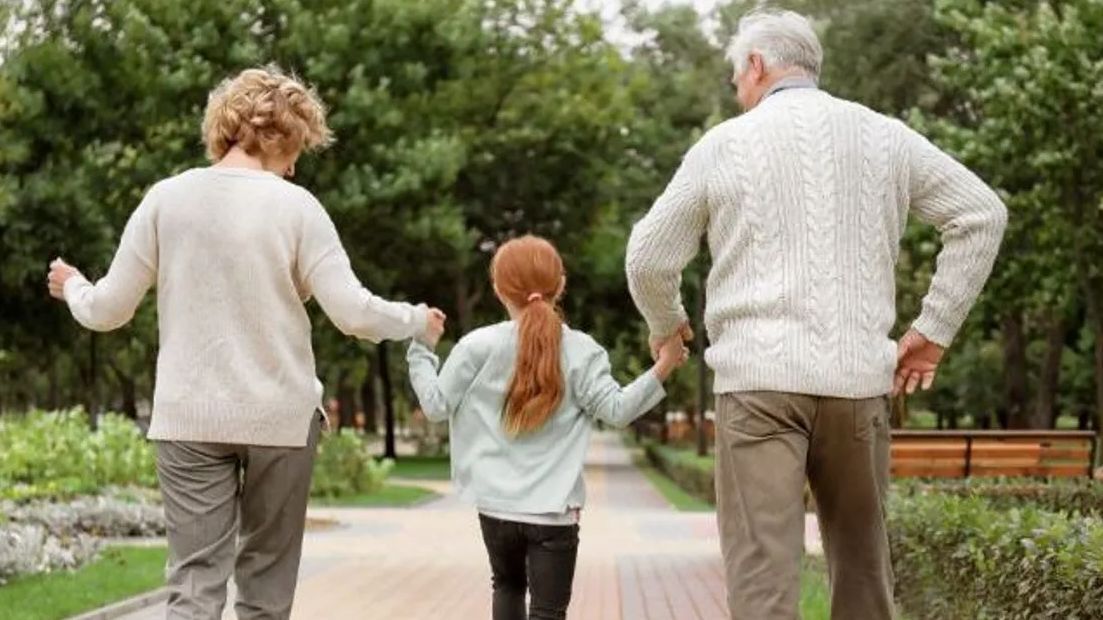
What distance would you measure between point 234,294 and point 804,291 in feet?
4.55

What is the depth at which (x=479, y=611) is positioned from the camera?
12.5 m

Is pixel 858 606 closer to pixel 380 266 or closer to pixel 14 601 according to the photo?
pixel 14 601

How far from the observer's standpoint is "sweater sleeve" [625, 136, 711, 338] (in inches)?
185

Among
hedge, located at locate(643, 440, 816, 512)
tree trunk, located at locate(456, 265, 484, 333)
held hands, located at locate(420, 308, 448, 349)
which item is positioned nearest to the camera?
held hands, located at locate(420, 308, 448, 349)

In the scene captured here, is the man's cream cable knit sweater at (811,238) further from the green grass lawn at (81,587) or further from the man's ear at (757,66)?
the green grass lawn at (81,587)

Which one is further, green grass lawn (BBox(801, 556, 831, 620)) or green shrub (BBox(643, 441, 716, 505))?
green shrub (BBox(643, 441, 716, 505))

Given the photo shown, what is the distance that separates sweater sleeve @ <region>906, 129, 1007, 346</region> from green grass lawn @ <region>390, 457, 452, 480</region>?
3421cm

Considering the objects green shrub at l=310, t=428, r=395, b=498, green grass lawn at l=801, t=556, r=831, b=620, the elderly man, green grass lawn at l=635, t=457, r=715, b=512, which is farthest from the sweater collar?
green shrub at l=310, t=428, r=395, b=498

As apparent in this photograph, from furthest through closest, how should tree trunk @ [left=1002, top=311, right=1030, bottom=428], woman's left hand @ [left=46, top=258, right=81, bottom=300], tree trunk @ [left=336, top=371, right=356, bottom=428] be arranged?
tree trunk @ [left=336, top=371, right=356, bottom=428] → tree trunk @ [left=1002, top=311, right=1030, bottom=428] → woman's left hand @ [left=46, top=258, right=81, bottom=300]

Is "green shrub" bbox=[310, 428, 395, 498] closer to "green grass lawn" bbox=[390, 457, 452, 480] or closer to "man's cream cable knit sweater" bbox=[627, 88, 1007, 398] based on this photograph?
"green grass lawn" bbox=[390, 457, 452, 480]

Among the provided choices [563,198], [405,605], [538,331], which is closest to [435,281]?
[563,198]

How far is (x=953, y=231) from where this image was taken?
15.7 feet

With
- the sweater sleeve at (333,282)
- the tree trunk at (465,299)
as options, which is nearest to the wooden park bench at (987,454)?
the sweater sleeve at (333,282)

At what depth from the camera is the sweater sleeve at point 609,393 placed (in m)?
6.24
